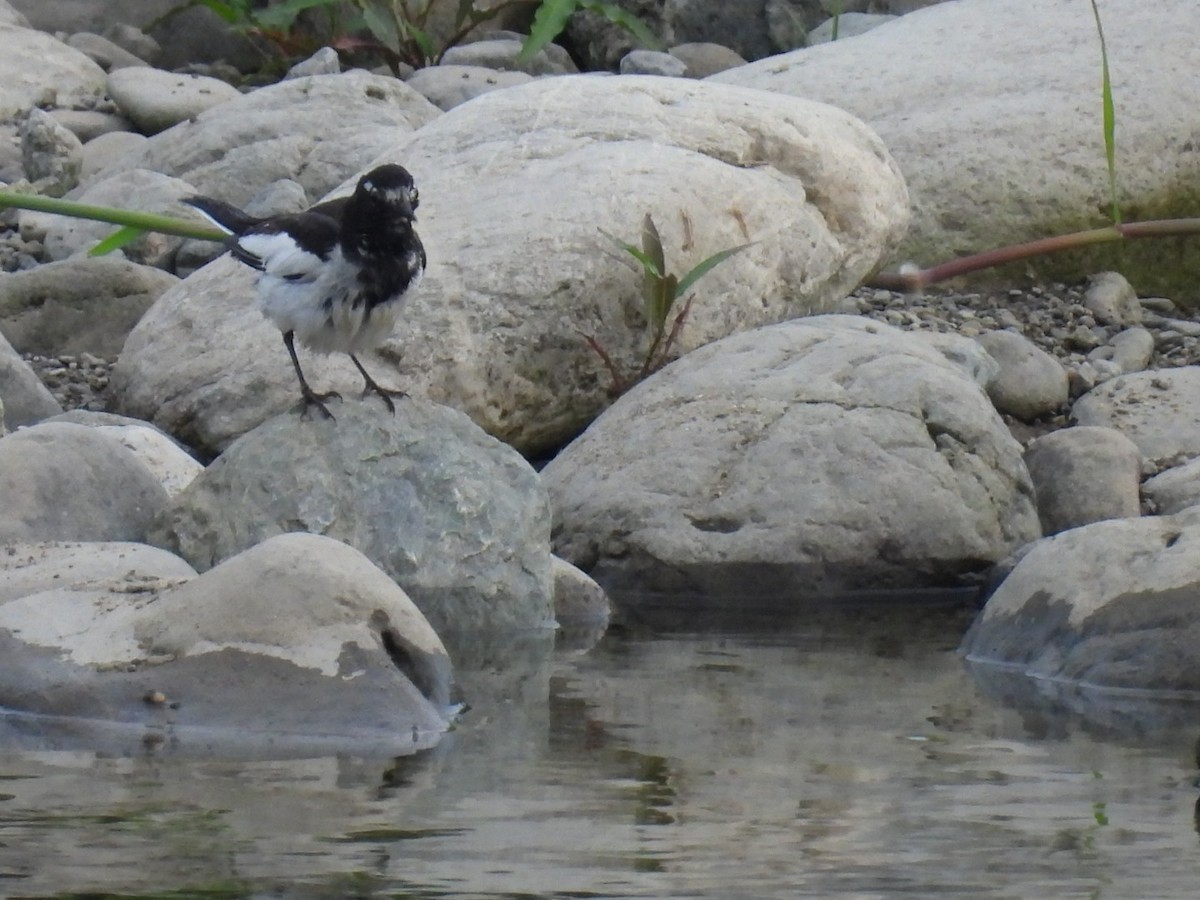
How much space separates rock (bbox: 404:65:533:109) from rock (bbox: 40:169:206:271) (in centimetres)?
267

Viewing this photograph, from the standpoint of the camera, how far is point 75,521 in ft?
22.2

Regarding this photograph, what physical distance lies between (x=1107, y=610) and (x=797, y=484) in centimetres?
174

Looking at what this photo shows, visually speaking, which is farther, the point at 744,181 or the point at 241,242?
the point at 744,181

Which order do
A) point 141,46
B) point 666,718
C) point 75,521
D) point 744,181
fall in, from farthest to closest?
1. point 141,46
2. point 744,181
3. point 75,521
4. point 666,718

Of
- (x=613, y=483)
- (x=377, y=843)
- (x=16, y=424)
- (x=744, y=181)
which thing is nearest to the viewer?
(x=377, y=843)

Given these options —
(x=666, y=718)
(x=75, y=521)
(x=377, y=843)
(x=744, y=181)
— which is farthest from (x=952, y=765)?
(x=744, y=181)

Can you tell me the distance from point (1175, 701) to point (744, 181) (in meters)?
3.97

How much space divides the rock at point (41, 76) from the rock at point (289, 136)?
81.9 inches

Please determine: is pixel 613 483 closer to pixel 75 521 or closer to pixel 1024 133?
pixel 75 521

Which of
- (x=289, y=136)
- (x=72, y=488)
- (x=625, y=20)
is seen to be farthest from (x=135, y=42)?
(x=72, y=488)

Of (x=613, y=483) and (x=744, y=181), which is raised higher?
(x=744, y=181)

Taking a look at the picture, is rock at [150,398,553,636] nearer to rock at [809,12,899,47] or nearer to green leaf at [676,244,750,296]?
green leaf at [676,244,750,296]

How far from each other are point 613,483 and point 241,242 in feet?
5.25

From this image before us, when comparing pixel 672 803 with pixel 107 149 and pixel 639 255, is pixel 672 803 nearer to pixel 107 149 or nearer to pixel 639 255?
pixel 639 255
